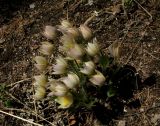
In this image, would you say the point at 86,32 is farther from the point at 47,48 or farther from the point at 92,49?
the point at 47,48

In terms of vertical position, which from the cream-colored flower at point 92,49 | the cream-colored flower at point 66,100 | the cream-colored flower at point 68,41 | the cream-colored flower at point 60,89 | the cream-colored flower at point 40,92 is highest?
the cream-colored flower at point 68,41

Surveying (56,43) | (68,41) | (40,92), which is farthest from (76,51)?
(56,43)

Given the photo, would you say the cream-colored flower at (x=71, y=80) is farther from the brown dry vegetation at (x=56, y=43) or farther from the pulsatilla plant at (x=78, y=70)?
the brown dry vegetation at (x=56, y=43)

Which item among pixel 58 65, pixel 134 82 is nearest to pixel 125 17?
pixel 134 82

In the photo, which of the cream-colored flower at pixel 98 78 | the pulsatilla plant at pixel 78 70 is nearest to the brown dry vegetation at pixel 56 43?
the pulsatilla plant at pixel 78 70

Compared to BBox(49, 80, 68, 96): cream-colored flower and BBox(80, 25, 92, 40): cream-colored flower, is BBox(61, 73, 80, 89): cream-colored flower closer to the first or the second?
BBox(49, 80, 68, 96): cream-colored flower

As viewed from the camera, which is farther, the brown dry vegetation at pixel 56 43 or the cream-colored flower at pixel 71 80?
the brown dry vegetation at pixel 56 43

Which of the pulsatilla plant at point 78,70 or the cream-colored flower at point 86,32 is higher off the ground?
the cream-colored flower at point 86,32

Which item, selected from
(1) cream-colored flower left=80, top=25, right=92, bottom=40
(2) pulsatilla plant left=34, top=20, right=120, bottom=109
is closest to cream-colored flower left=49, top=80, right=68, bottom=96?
(2) pulsatilla plant left=34, top=20, right=120, bottom=109
